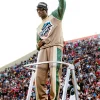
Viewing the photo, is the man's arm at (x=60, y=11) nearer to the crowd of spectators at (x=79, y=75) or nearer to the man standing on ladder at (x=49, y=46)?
the man standing on ladder at (x=49, y=46)

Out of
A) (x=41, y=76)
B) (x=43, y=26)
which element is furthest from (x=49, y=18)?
(x=41, y=76)

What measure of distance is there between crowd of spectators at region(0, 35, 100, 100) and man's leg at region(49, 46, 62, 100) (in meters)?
8.56

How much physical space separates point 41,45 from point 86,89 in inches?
433

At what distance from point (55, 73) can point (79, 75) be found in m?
13.9

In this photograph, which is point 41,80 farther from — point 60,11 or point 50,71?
point 60,11

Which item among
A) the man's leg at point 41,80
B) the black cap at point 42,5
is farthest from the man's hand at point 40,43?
the black cap at point 42,5

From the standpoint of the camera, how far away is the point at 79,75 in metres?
18.0

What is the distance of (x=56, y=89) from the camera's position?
4.22 m

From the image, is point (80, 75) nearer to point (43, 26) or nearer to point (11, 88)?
point (11, 88)

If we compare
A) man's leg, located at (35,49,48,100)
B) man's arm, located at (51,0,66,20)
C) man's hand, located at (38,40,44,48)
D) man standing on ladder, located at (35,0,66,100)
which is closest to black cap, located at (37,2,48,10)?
man standing on ladder, located at (35,0,66,100)

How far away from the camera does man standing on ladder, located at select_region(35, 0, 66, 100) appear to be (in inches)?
167

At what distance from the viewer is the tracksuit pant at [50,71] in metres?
4.21

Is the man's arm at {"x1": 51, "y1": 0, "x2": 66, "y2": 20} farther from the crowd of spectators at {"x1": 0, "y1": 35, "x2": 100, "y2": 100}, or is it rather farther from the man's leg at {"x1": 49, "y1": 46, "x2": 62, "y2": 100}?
the crowd of spectators at {"x1": 0, "y1": 35, "x2": 100, "y2": 100}

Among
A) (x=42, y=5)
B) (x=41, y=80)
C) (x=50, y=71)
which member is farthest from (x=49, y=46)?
(x=42, y=5)
